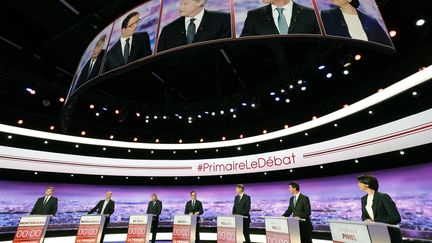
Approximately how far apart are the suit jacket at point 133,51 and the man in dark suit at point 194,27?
0.64ft

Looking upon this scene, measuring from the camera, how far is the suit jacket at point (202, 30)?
2.17m

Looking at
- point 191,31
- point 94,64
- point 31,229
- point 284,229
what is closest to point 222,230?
point 284,229

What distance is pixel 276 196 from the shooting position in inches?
347

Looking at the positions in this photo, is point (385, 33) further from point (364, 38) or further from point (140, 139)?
point (140, 139)

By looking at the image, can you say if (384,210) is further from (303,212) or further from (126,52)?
(126,52)

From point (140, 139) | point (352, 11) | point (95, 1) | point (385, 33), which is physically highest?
point (95, 1)

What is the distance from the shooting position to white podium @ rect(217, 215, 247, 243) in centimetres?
501

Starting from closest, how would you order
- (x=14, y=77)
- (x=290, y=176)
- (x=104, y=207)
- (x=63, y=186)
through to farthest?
(x=14, y=77)
(x=104, y=207)
(x=290, y=176)
(x=63, y=186)

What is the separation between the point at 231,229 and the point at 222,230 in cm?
33

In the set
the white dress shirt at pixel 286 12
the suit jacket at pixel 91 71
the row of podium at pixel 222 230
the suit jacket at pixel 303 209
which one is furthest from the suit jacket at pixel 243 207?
the white dress shirt at pixel 286 12

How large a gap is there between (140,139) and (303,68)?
7.97 m

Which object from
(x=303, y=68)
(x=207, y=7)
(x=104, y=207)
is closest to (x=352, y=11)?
(x=207, y=7)

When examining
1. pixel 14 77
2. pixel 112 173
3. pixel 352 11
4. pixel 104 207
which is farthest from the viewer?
pixel 112 173

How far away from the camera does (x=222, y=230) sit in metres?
5.35
